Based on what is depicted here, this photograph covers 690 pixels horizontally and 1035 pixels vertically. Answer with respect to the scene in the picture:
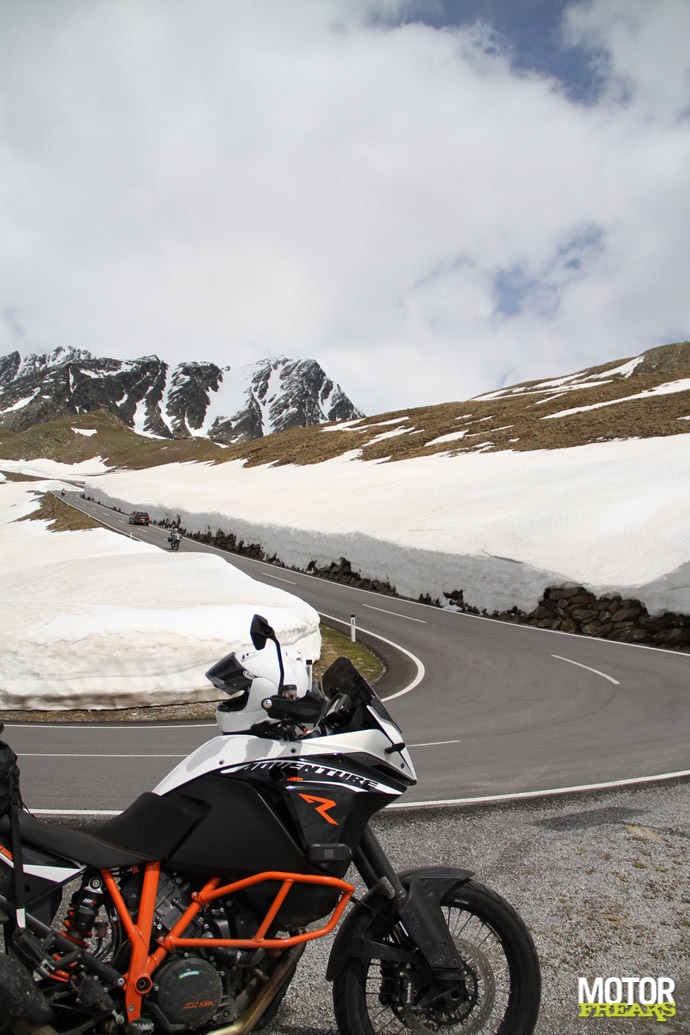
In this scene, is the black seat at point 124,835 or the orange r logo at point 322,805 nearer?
the black seat at point 124,835

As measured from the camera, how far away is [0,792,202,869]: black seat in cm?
264

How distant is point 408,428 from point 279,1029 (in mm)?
73051

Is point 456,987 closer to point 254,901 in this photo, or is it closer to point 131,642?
point 254,901

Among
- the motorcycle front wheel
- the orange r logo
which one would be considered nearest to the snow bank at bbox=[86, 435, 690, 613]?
Answer: the motorcycle front wheel

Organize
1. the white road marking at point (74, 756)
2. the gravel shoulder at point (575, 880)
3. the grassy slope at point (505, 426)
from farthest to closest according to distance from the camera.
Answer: the grassy slope at point (505, 426) → the white road marking at point (74, 756) → the gravel shoulder at point (575, 880)

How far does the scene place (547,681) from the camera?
14.7 m

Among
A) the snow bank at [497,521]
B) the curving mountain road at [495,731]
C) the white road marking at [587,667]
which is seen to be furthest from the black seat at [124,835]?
the snow bank at [497,521]

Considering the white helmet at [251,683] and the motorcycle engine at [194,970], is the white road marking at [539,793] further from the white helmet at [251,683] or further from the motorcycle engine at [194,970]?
the white helmet at [251,683]

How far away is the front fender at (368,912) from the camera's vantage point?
2.93 meters

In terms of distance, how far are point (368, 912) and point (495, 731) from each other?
798cm

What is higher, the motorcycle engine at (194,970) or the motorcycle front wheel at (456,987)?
the motorcycle engine at (194,970)

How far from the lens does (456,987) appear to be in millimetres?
2936

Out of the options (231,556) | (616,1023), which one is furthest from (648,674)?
(231,556)

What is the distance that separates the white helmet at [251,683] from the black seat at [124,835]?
0.41 meters
